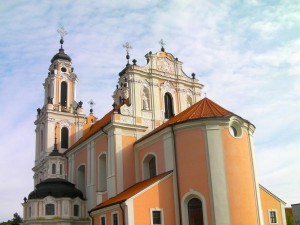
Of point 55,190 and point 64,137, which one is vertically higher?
point 64,137

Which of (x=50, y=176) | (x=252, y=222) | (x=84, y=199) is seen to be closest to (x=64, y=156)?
(x=50, y=176)

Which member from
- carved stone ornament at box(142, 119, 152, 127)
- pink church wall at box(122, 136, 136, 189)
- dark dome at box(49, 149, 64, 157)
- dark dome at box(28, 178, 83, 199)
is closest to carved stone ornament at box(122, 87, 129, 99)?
carved stone ornament at box(142, 119, 152, 127)

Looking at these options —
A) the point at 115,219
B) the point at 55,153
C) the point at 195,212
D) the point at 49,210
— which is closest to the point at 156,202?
the point at 195,212

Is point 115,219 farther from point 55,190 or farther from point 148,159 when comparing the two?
point 55,190

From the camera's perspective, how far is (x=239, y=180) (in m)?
21.0

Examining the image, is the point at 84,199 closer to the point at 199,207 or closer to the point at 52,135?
the point at 52,135

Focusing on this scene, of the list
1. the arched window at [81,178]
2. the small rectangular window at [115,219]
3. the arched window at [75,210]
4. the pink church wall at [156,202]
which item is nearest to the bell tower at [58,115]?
the arched window at [81,178]

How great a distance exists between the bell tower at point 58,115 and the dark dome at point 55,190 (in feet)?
13.2

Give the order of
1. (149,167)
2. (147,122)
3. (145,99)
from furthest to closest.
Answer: (145,99) → (147,122) → (149,167)

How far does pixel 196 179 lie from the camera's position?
69.9ft

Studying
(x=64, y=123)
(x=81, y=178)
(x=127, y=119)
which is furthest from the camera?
(x=64, y=123)

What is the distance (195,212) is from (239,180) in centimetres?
276

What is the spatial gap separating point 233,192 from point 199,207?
1883mm

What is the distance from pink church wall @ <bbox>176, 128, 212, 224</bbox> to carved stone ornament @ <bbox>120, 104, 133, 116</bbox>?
5.73 m
